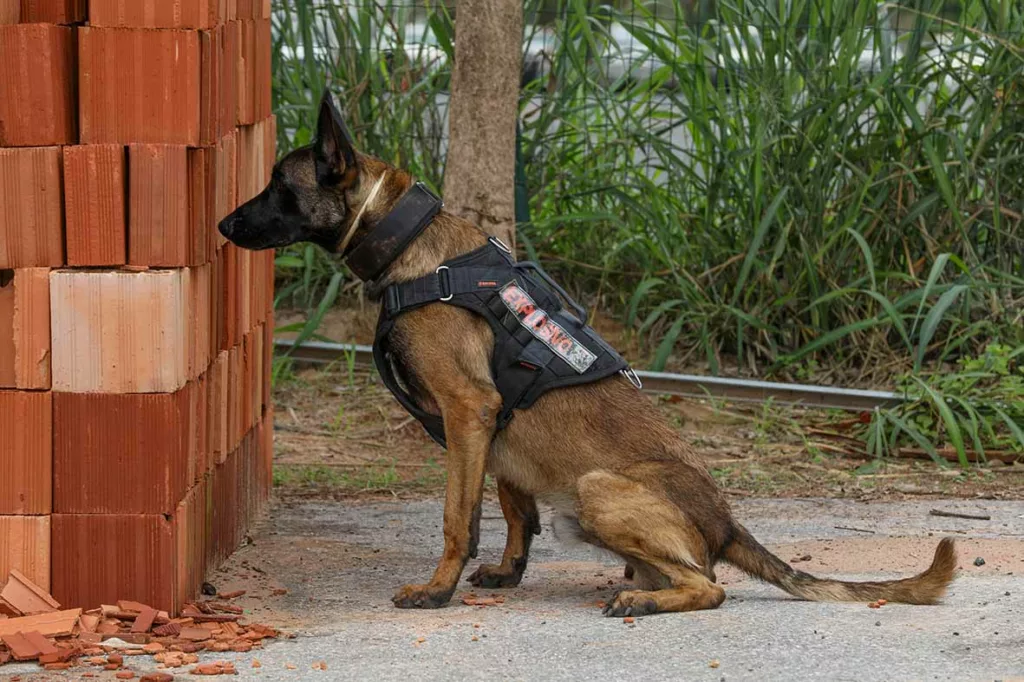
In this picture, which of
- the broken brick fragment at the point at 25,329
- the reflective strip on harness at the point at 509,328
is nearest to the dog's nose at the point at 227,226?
the reflective strip on harness at the point at 509,328

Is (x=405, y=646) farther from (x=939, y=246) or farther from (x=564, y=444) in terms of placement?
(x=939, y=246)

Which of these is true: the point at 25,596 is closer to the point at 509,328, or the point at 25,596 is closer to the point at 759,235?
the point at 509,328

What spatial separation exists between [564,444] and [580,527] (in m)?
0.25

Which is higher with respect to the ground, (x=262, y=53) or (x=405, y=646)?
(x=262, y=53)

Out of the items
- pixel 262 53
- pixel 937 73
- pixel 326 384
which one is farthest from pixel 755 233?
pixel 262 53

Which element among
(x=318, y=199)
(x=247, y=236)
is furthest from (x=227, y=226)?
(x=318, y=199)

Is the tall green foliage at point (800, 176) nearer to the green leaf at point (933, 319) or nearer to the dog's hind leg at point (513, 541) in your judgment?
the green leaf at point (933, 319)

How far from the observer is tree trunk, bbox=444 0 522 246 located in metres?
6.64

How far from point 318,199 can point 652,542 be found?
56.4 inches

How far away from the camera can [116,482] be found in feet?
12.8

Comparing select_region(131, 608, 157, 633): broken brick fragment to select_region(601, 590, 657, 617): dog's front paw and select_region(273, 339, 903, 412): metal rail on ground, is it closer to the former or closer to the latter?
select_region(601, 590, 657, 617): dog's front paw

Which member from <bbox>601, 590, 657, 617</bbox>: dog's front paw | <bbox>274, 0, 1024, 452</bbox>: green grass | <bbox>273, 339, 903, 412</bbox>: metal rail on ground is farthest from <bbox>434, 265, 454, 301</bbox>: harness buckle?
<bbox>274, 0, 1024, 452</bbox>: green grass

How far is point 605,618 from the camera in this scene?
4.16 meters

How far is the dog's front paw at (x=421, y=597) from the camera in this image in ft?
14.2
